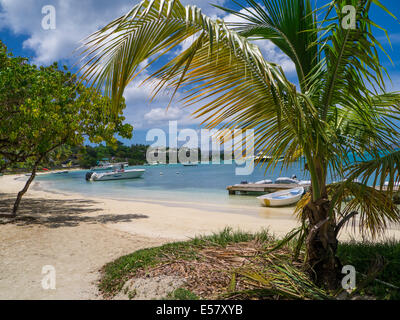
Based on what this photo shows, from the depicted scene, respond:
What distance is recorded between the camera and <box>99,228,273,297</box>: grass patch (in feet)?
14.2

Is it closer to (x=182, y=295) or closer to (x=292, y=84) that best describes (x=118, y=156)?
(x=182, y=295)

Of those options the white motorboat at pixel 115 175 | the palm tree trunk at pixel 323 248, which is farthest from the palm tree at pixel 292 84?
the white motorboat at pixel 115 175

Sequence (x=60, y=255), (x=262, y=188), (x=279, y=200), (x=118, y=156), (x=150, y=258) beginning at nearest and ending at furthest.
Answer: (x=150, y=258) < (x=60, y=255) < (x=279, y=200) < (x=262, y=188) < (x=118, y=156)

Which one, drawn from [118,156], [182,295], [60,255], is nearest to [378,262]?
[182,295]

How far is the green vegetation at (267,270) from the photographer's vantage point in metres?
3.18

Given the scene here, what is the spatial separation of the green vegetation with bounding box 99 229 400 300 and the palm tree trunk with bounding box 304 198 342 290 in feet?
0.50

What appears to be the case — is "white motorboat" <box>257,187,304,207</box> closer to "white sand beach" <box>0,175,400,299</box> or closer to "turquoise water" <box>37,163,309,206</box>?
"turquoise water" <box>37,163,309,206</box>

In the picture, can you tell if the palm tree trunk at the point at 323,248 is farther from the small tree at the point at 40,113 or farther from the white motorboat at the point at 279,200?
the white motorboat at the point at 279,200

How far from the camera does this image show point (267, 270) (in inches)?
146

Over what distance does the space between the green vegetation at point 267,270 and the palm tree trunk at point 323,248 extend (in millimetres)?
152

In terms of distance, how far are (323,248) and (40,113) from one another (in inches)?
332

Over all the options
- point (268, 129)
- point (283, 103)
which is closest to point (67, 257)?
point (268, 129)
